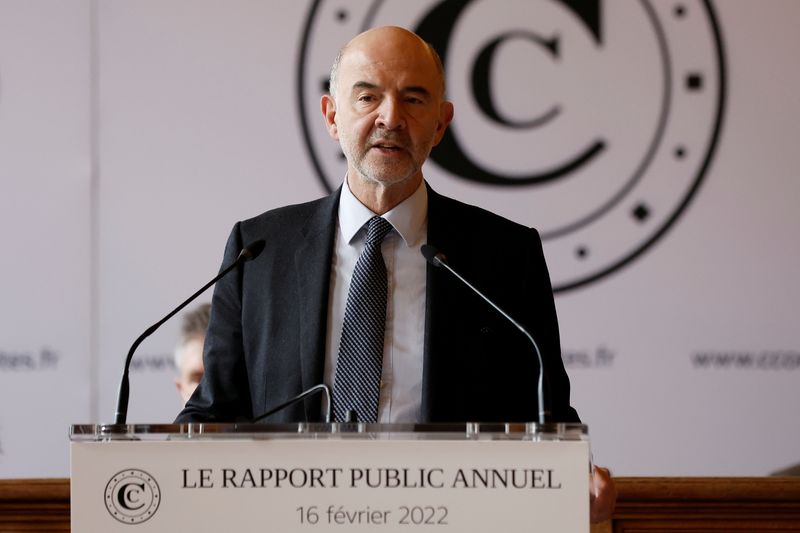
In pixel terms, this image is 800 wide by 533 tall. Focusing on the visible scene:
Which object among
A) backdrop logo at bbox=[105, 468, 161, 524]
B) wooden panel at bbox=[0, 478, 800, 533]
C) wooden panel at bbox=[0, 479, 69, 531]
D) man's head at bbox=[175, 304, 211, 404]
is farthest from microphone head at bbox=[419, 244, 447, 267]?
man's head at bbox=[175, 304, 211, 404]

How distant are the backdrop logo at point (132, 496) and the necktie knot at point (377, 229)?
2.70 feet

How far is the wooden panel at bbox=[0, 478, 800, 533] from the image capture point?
254cm

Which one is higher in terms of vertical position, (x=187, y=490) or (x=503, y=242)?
(x=503, y=242)

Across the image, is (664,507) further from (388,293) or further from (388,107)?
(388,107)

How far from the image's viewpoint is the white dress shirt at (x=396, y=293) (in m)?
1.95

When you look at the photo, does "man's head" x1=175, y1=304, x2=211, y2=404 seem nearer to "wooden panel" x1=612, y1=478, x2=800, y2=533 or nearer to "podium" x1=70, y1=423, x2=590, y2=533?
"wooden panel" x1=612, y1=478, x2=800, y2=533

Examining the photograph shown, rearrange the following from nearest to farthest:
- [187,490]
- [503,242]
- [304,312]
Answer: [187,490], [304,312], [503,242]

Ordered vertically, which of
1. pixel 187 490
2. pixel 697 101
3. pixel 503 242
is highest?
pixel 697 101

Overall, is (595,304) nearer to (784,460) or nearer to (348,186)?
(784,460)

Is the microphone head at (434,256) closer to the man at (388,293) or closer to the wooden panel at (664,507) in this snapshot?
the man at (388,293)

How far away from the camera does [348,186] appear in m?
2.19

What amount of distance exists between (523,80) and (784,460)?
1.43 metres

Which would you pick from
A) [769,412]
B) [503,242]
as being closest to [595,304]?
[769,412]

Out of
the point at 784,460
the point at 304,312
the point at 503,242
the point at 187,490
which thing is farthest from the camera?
the point at 784,460
